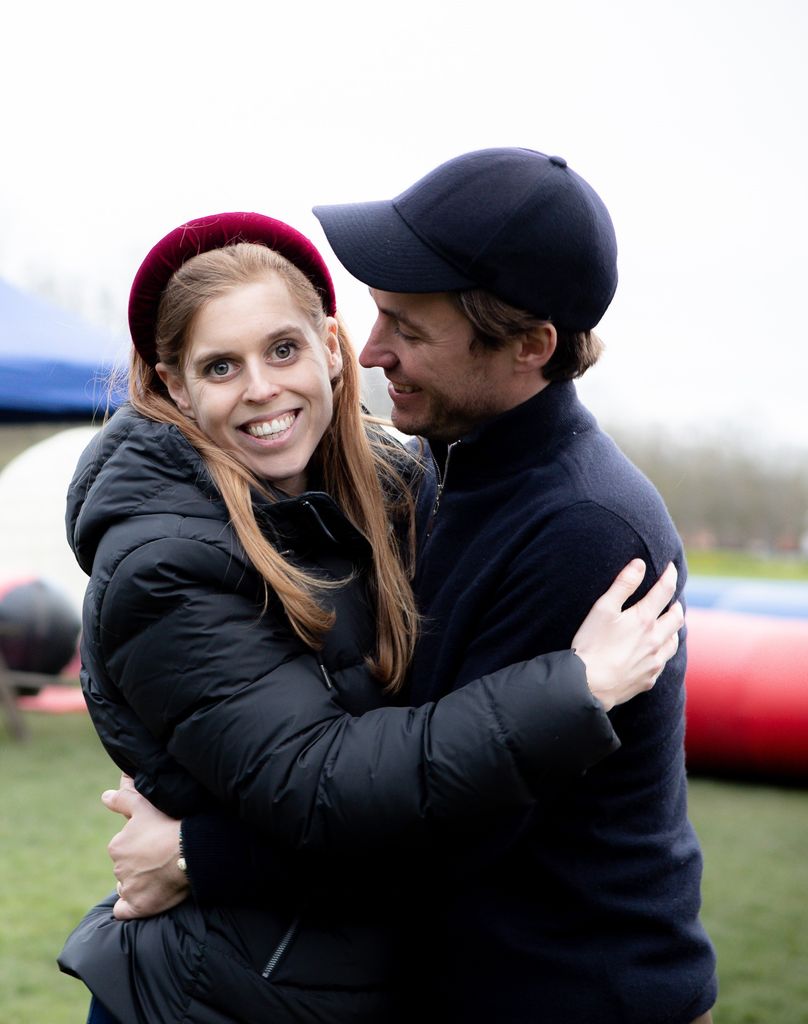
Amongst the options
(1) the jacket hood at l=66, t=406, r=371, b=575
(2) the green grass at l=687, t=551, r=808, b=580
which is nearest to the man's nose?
(1) the jacket hood at l=66, t=406, r=371, b=575

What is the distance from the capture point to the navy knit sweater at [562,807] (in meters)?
2.24

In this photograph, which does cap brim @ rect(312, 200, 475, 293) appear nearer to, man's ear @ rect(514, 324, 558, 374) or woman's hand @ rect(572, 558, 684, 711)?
man's ear @ rect(514, 324, 558, 374)

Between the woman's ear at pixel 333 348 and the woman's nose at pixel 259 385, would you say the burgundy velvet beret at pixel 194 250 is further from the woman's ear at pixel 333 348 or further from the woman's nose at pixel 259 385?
the woman's nose at pixel 259 385

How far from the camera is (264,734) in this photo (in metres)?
2.09

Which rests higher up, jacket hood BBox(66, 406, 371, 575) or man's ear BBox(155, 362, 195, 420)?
man's ear BBox(155, 362, 195, 420)

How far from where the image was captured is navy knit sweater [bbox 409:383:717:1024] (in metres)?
2.24

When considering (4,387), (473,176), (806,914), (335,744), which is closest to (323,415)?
(473,176)

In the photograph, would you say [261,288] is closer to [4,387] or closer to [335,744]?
[335,744]

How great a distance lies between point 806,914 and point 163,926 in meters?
4.69

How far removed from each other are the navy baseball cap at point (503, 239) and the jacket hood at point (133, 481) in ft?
1.65

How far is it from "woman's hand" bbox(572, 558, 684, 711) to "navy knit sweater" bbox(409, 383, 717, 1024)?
0.03m

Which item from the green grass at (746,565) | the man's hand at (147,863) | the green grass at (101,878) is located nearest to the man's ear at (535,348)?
the man's hand at (147,863)

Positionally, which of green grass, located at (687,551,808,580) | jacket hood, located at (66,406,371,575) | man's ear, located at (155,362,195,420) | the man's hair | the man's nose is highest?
the man's hair

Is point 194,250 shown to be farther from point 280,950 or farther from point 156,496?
point 280,950
